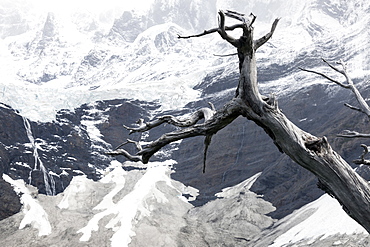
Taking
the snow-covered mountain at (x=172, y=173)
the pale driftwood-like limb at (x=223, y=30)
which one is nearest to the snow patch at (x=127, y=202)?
the snow-covered mountain at (x=172, y=173)

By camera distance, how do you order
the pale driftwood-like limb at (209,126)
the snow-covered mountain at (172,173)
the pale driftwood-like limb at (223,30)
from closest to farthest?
the pale driftwood-like limb at (223,30) < the pale driftwood-like limb at (209,126) < the snow-covered mountain at (172,173)

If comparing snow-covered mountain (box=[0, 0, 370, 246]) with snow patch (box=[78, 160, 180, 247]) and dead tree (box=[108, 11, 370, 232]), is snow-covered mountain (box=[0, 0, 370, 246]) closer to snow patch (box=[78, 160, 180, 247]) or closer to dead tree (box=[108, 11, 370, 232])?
snow patch (box=[78, 160, 180, 247])

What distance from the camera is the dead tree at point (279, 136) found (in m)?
4.14

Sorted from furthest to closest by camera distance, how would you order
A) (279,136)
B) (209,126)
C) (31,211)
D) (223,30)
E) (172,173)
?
(172,173) → (31,211) → (209,126) → (223,30) → (279,136)

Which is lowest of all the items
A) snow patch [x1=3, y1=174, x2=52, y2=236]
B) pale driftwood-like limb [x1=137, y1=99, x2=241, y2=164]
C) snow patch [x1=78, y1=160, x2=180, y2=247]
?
snow patch [x1=3, y1=174, x2=52, y2=236]

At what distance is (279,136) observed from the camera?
15.1 feet

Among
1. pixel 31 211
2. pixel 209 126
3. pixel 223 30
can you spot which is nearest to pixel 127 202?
pixel 31 211

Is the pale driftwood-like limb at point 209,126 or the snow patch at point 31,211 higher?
the pale driftwood-like limb at point 209,126

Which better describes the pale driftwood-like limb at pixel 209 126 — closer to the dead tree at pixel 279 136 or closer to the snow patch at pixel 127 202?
the dead tree at pixel 279 136

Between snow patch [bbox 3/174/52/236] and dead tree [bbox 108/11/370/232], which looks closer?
dead tree [bbox 108/11/370/232]

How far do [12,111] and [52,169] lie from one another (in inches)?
778

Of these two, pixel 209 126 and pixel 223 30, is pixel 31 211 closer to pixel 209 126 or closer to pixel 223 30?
pixel 209 126

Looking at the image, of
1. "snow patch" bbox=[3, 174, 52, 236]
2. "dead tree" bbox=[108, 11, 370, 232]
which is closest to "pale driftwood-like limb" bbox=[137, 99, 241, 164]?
"dead tree" bbox=[108, 11, 370, 232]

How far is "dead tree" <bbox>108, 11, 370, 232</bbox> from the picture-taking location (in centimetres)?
414
